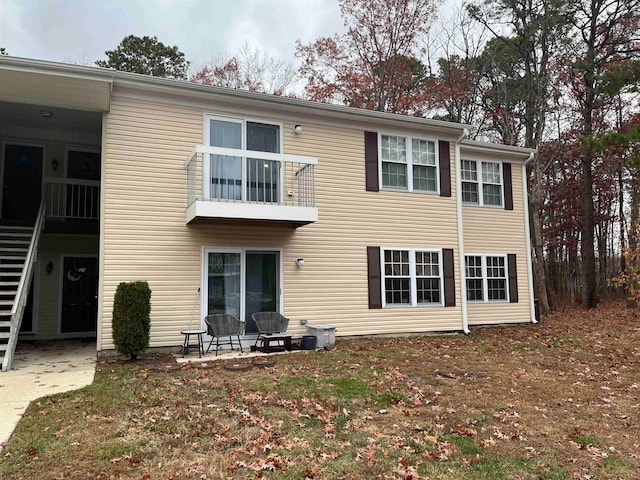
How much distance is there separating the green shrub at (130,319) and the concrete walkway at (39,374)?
63 centimetres

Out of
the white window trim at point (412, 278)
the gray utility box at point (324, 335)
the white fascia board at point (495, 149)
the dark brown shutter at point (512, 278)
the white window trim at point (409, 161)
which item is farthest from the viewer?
the dark brown shutter at point (512, 278)

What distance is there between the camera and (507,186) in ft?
45.0

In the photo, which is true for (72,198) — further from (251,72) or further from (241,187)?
(251,72)

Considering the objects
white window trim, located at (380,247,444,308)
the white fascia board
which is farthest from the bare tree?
white window trim, located at (380,247,444,308)

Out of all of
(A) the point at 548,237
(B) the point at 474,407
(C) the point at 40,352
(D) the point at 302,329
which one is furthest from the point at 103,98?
(A) the point at 548,237

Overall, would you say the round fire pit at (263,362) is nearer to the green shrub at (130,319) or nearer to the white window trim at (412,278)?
the green shrub at (130,319)

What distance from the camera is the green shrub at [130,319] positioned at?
786 centimetres

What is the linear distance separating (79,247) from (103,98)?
4.73 meters

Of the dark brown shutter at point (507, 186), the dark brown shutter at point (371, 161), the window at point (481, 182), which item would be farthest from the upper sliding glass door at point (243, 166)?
the dark brown shutter at point (507, 186)

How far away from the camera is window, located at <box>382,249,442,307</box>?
11227 mm

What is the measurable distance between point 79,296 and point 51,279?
2.51ft

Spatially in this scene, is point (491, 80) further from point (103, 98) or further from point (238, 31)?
point (103, 98)

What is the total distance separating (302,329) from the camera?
33.2 ft

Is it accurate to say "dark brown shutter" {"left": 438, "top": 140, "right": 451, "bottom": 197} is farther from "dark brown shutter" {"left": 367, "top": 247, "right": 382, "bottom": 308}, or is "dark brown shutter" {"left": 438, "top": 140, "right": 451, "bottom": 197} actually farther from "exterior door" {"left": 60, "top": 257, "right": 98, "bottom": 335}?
"exterior door" {"left": 60, "top": 257, "right": 98, "bottom": 335}
